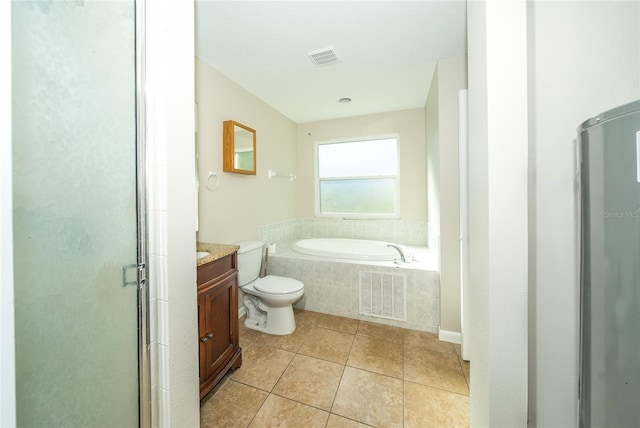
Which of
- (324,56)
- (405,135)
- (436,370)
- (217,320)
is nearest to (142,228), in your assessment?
(217,320)

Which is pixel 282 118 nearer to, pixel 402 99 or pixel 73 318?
pixel 402 99

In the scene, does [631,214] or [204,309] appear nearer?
[631,214]

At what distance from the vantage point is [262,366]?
1.75 meters

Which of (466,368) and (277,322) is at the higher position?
(277,322)

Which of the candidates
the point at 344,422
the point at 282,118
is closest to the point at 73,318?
the point at 344,422

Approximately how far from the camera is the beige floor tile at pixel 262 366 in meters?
1.61

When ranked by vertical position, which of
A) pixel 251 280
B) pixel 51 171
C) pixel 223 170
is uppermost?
pixel 223 170

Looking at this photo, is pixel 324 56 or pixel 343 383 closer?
pixel 343 383

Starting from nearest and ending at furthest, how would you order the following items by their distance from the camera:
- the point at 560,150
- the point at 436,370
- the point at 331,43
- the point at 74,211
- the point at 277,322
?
1. the point at 74,211
2. the point at 560,150
3. the point at 436,370
4. the point at 331,43
5. the point at 277,322

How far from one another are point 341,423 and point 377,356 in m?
0.65

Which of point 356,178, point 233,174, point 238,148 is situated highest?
point 238,148

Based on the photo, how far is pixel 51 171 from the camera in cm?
66

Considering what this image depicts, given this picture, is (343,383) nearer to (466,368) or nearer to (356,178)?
(466,368)

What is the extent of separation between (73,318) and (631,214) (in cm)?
152
